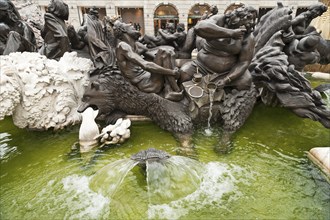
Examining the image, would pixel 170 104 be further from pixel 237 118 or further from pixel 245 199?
pixel 245 199

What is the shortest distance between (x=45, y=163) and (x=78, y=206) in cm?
106

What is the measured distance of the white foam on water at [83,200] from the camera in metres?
2.14

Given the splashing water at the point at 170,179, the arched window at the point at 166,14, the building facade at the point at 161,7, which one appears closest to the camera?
the splashing water at the point at 170,179

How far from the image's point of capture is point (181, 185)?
2.46 metres

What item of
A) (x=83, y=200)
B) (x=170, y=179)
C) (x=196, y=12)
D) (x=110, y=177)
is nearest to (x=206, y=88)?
(x=170, y=179)

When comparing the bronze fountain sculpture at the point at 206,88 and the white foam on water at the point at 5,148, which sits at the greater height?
the bronze fountain sculpture at the point at 206,88

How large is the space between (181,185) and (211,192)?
327 mm

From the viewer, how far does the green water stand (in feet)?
7.10

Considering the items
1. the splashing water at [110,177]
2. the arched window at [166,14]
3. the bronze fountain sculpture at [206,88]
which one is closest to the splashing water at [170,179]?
the splashing water at [110,177]

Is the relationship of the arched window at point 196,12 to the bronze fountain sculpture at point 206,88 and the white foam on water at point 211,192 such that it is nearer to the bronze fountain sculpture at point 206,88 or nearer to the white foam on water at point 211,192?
the bronze fountain sculpture at point 206,88

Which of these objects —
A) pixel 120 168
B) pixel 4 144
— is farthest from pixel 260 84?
pixel 4 144

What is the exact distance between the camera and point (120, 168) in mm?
2670

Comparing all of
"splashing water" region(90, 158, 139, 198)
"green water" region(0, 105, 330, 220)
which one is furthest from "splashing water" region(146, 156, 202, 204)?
"splashing water" region(90, 158, 139, 198)

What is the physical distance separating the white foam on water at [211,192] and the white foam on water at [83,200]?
485 millimetres
